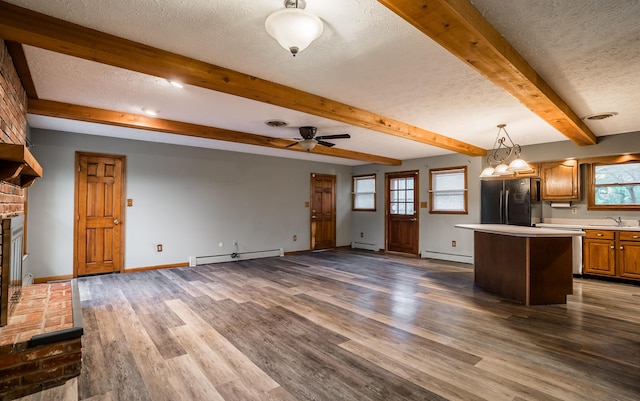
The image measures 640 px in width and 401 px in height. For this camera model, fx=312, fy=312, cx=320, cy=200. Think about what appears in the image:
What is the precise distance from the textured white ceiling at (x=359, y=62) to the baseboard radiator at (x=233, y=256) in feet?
9.87

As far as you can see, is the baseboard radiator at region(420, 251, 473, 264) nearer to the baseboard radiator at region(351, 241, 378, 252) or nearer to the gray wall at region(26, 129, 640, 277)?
the gray wall at region(26, 129, 640, 277)

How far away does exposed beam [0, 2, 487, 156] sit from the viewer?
78.7 inches

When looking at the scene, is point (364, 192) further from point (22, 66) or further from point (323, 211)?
point (22, 66)

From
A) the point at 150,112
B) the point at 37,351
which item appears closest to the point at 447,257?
the point at 150,112

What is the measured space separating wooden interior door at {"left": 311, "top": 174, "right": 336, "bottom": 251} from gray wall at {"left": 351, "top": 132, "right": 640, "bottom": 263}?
2.56ft

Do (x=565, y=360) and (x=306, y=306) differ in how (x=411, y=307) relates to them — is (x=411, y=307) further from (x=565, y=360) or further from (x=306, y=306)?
(x=565, y=360)

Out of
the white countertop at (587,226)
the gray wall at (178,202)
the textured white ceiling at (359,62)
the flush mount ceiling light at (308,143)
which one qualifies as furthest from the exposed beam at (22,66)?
the white countertop at (587,226)

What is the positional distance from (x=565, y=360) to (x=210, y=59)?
377cm

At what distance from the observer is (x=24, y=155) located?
2057 mm

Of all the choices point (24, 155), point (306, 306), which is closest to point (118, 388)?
point (24, 155)

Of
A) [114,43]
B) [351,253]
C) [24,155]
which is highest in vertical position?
[114,43]

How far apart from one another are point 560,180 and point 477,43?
4.95 m

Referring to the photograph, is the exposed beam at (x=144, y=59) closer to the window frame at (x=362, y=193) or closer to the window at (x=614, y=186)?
the window at (x=614, y=186)

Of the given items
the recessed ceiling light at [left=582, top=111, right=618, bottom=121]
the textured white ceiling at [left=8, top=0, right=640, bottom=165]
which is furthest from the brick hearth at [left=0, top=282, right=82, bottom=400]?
the recessed ceiling light at [left=582, top=111, right=618, bottom=121]
